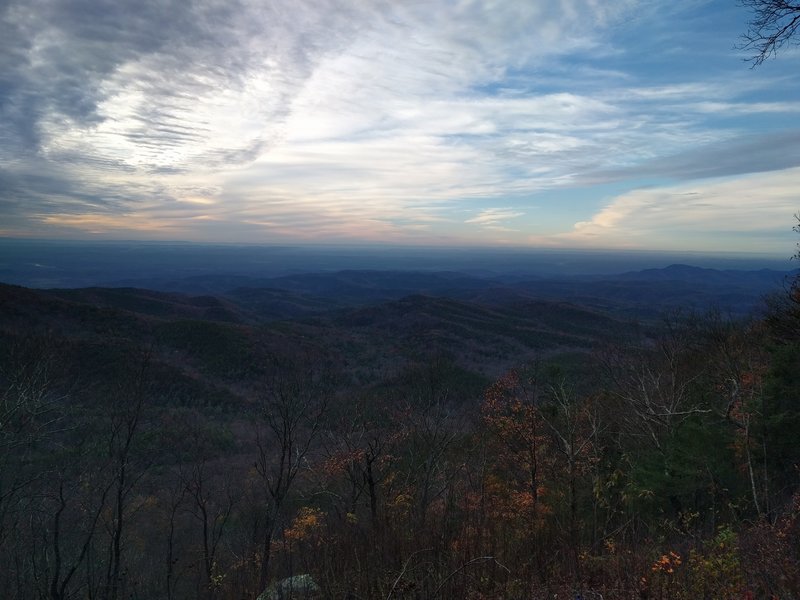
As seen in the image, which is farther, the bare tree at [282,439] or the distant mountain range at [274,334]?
the distant mountain range at [274,334]

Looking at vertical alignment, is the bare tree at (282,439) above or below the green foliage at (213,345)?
above

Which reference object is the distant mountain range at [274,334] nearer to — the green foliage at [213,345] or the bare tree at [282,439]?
the green foliage at [213,345]

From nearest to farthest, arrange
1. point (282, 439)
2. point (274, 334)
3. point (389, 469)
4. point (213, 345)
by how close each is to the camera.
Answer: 1. point (282, 439)
2. point (389, 469)
3. point (213, 345)
4. point (274, 334)

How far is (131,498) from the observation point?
120 feet

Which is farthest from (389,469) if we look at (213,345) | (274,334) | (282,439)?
(274,334)

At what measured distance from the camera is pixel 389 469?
90.5 feet

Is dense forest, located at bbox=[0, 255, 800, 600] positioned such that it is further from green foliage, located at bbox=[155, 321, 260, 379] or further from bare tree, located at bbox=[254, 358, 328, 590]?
green foliage, located at bbox=[155, 321, 260, 379]

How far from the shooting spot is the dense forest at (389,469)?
18.2 feet

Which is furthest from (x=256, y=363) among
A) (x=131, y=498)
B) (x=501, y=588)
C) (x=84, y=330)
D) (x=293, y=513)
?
(x=501, y=588)

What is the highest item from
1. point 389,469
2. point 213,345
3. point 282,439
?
point 282,439

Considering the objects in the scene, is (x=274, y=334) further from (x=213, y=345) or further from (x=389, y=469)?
(x=389, y=469)

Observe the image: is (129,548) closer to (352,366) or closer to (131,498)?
(131,498)

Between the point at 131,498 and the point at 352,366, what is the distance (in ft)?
210

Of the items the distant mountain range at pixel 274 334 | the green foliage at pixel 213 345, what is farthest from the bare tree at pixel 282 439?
the distant mountain range at pixel 274 334
